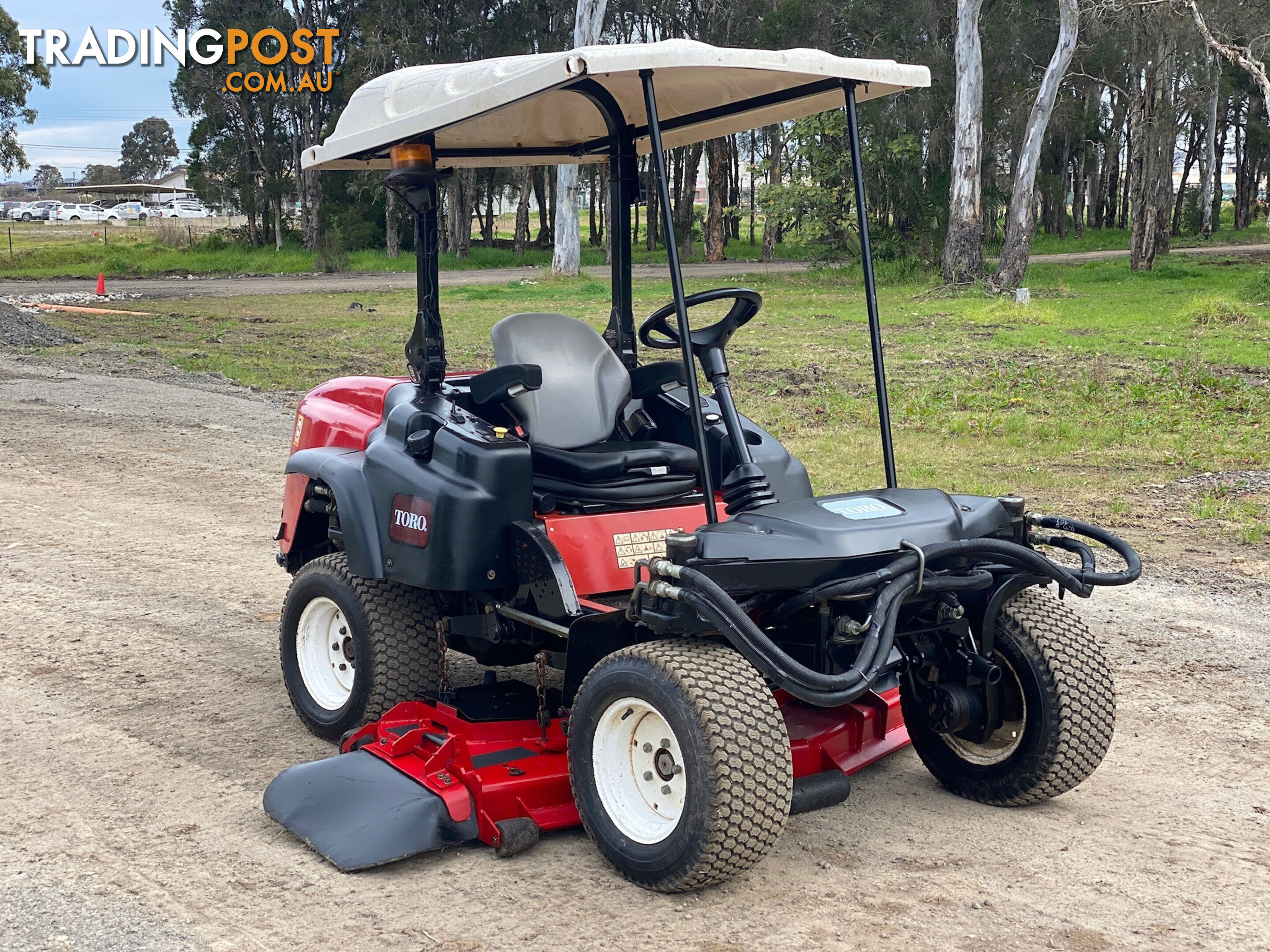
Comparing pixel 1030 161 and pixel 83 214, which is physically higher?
pixel 83 214

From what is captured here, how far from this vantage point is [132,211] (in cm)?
8312

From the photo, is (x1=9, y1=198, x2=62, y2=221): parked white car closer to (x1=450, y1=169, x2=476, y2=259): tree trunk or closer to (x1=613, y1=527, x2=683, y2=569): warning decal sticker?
(x1=450, y1=169, x2=476, y2=259): tree trunk

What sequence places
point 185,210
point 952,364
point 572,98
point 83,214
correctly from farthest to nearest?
point 185,210 → point 83,214 → point 952,364 → point 572,98

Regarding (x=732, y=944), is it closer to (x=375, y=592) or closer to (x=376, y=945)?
(x=376, y=945)

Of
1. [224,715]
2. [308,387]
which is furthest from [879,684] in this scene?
[308,387]

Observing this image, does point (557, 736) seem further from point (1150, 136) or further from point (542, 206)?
point (542, 206)

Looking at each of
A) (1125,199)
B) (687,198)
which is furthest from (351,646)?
(1125,199)

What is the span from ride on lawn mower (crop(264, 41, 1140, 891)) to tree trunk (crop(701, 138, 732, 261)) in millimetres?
39453

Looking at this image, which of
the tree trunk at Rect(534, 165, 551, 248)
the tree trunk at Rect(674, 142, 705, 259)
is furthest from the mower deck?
the tree trunk at Rect(534, 165, 551, 248)

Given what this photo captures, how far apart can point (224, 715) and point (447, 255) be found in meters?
40.1

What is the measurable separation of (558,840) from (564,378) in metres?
1.69

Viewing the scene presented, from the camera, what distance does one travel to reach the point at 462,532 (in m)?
4.25

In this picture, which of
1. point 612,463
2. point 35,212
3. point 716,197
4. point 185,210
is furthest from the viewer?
point 35,212

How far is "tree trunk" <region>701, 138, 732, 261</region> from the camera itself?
45125mm
